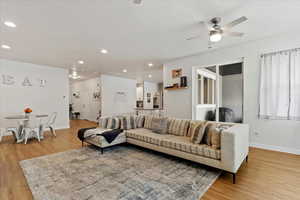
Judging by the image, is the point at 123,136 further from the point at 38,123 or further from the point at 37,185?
the point at 38,123

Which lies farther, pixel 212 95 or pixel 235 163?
pixel 212 95

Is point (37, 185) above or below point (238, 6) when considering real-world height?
below

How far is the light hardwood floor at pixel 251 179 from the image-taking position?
1762 mm

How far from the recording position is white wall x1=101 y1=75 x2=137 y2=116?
773 centimetres

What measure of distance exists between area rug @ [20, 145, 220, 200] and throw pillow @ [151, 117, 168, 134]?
2.00ft

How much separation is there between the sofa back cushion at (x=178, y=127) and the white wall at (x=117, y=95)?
524cm

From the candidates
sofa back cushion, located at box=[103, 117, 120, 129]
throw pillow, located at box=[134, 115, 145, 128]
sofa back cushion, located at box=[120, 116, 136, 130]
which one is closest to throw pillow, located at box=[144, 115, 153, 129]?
throw pillow, located at box=[134, 115, 145, 128]

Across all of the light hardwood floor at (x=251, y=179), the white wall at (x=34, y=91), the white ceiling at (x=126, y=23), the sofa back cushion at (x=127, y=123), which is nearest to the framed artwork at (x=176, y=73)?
the white ceiling at (x=126, y=23)

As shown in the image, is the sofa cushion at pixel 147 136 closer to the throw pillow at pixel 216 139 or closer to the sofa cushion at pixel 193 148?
the sofa cushion at pixel 193 148

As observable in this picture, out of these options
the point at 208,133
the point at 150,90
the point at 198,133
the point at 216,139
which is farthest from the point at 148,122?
the point at 150,90

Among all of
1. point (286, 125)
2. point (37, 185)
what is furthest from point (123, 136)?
point (286, 125)

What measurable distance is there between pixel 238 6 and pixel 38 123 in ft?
19.0

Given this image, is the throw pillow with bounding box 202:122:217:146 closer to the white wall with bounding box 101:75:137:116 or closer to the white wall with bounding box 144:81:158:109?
the white wall with bounding box 101:75:137:116

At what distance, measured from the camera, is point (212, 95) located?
15.4ft
